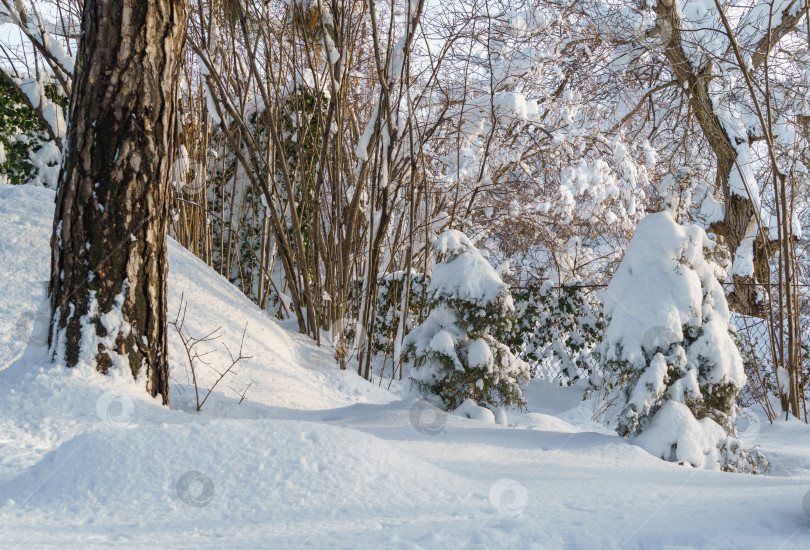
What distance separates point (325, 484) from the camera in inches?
76.0

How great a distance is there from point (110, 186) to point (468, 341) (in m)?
2.16

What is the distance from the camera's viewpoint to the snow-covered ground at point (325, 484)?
1.61 meters

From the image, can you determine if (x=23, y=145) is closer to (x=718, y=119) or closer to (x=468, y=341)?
(x=468, y=341)

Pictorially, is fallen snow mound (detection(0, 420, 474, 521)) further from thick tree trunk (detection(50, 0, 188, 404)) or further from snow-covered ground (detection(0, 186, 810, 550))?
thick tree trunk (detection(50, 0, 188, 404))

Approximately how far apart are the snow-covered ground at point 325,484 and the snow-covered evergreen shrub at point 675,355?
0.22 meters

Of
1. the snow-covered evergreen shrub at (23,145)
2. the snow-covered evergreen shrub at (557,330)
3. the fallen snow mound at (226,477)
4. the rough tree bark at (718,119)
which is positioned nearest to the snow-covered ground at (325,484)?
the fallen snow mound at (226,477)

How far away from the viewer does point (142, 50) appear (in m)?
2.85

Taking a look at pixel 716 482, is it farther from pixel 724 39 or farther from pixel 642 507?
pixel 724 39

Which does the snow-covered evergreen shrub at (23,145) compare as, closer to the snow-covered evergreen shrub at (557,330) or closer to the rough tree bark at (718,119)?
the snow-covered evergreen shrub at (557,330)

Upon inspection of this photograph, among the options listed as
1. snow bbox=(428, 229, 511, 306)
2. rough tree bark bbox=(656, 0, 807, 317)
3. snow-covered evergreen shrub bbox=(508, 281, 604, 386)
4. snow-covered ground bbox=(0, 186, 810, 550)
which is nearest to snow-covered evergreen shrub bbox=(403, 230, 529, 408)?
snow bbox=(428, 229, 511, 306)

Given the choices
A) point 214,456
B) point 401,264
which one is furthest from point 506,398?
point 401,264

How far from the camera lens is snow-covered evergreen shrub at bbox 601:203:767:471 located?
293 cm

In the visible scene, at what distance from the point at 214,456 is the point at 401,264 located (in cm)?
493

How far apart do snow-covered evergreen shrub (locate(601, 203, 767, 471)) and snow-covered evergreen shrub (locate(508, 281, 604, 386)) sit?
9.52ft
